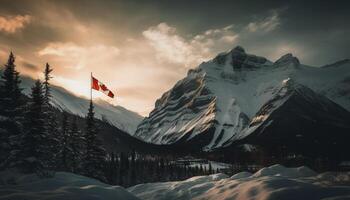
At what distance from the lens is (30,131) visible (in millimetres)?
44062

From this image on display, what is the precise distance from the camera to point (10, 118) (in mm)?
43031

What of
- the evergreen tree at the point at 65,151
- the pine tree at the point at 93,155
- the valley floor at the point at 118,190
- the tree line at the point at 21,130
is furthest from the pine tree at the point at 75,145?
the valley floor at the point at 118,190

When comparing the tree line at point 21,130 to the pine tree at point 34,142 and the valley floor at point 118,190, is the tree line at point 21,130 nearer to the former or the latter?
the pine tree at point 34,142

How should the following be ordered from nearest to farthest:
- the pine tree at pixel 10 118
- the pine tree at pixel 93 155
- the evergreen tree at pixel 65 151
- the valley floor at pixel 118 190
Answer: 1. the valley floor at pixel 118 190
2. the pine tree at pixel 10 118
3. the pine tree at pixel 93 155
4. the evergreen tree at pixel 65 151

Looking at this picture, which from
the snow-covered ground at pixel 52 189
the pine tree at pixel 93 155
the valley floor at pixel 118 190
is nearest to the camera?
the snow-covered ground at pixel 52 189

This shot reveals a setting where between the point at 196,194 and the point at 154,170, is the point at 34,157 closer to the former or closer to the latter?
the point at 196,194

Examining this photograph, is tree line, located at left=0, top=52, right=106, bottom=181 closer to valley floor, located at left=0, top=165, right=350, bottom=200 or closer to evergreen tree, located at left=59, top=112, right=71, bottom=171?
valley floor, located at left=0, top=165, right=350, bottom=200

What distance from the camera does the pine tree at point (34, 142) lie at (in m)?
42.6

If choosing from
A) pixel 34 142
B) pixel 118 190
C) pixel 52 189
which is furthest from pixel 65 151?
pixel 52 189

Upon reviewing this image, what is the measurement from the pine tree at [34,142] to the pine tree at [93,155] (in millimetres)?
13897

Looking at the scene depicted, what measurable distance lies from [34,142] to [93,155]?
16222 millimetres

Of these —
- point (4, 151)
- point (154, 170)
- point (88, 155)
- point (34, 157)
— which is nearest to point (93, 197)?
point (34, 157)

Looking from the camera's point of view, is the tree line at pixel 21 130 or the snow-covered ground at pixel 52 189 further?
the tree line at pixel 21 130

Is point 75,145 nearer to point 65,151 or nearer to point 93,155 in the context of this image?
point 65,151
